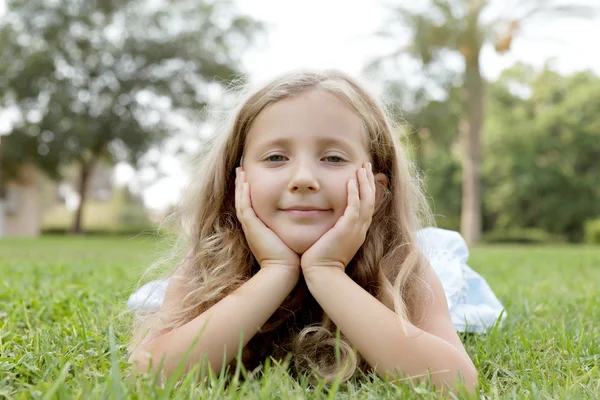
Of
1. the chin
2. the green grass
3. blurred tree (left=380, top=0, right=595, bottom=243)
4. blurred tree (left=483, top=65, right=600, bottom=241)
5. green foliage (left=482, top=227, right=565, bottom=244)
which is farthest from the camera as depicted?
blurred tree (left=483, top=65, right=600, bottom=241)

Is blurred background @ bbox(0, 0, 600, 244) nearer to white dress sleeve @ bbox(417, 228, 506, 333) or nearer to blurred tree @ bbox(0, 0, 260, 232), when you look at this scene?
blurred tree @ bbox(0, 0, 260, 232)

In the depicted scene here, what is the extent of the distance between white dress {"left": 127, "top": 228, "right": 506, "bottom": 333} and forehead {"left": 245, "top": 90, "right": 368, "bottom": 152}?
715mm

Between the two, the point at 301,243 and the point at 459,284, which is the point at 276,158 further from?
the point at 459,284

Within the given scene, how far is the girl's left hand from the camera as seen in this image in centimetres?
191

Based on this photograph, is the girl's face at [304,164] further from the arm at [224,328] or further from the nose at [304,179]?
the arm at [224,328]

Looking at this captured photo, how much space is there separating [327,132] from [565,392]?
3.61 feet

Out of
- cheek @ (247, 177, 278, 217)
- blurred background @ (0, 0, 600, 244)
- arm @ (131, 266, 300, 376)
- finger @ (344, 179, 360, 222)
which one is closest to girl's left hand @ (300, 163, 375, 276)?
finger @ (344, 179, 360, 222)

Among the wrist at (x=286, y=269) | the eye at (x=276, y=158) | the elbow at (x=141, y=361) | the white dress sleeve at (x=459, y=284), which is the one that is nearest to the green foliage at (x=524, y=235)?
the white dress sleeve at (x=459, y=284)

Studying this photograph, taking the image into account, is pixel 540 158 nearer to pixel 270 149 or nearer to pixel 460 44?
pixel 460 44

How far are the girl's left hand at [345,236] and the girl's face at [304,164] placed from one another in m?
0.06

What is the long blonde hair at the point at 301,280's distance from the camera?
80.6 inches

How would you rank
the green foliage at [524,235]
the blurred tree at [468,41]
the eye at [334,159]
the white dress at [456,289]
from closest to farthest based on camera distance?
the eye at [334,159], the white dress at [456,289], the blurred tree at [468,41], the green foliage at [524,235]

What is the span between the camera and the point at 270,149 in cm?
210

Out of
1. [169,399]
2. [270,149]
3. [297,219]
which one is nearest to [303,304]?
[297,219]
